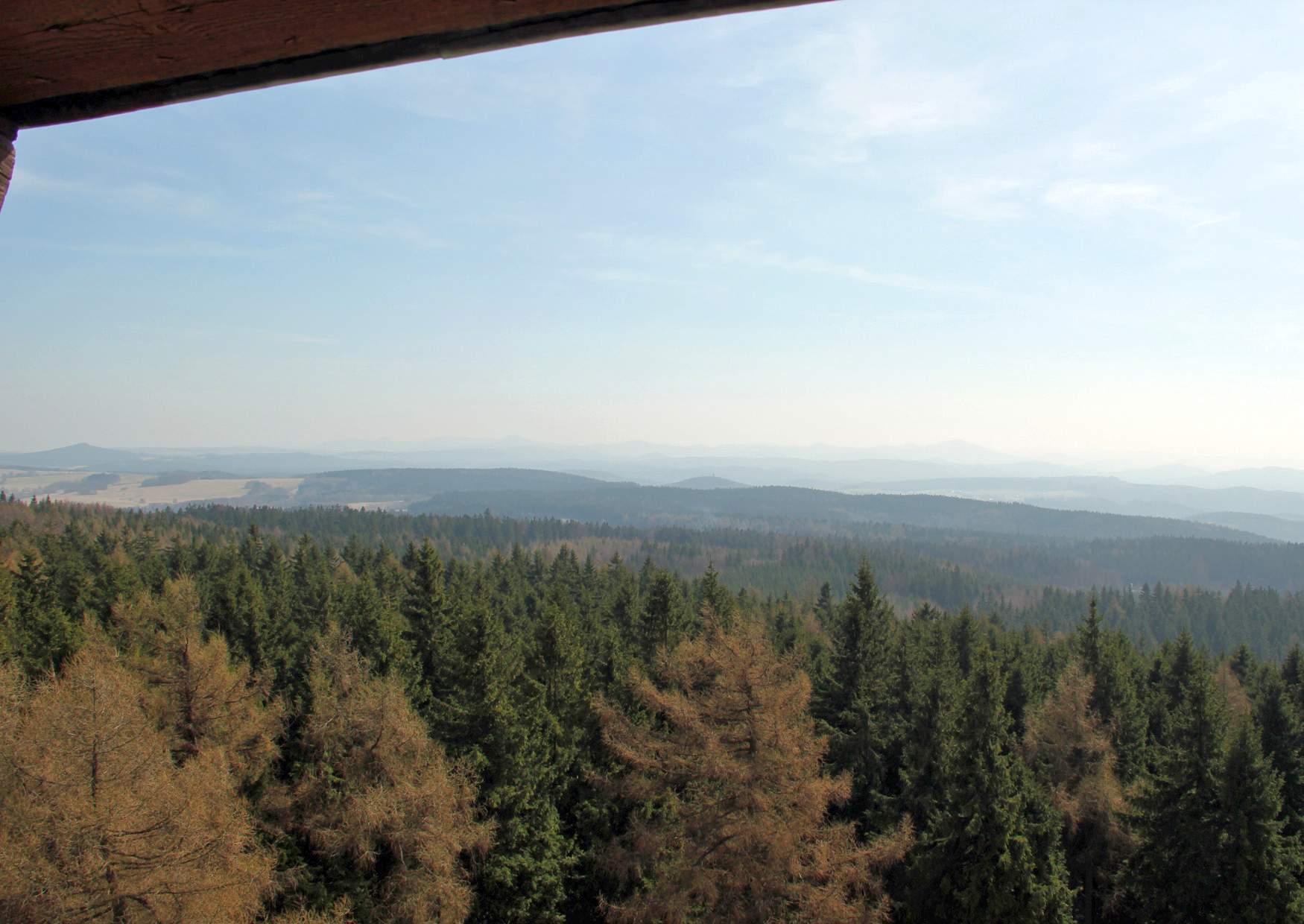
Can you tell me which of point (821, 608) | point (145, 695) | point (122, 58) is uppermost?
point (122, 58)

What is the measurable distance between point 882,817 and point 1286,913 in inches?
484

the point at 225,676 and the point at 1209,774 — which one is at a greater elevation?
the point at 225,676

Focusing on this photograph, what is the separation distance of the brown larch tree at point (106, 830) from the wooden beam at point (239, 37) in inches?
687

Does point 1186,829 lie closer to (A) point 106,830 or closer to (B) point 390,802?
(B) point 390,802

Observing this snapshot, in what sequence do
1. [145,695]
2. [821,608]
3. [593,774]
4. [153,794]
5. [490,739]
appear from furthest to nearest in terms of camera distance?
[821,608] → [593,774] → [490,739] → [145,695] → [153,794]

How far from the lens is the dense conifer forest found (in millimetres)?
16656

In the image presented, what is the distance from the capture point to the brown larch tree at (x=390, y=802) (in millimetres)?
20234

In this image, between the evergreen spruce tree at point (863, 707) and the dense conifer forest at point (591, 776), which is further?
the evergreen spruce tree at point (863, 707)

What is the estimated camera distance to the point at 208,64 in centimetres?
242

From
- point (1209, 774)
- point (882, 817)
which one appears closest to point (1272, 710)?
point (1209, 774)

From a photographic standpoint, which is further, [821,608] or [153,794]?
[821,608]

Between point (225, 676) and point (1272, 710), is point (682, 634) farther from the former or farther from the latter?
point (1272, 710)

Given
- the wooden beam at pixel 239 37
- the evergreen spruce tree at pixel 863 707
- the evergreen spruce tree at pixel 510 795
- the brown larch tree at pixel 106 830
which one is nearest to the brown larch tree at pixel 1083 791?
the evergreen spruce tree at pixel 863 707

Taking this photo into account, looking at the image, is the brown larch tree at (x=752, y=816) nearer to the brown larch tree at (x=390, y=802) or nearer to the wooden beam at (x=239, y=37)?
the brown larch tree at (x=390, y=802)
